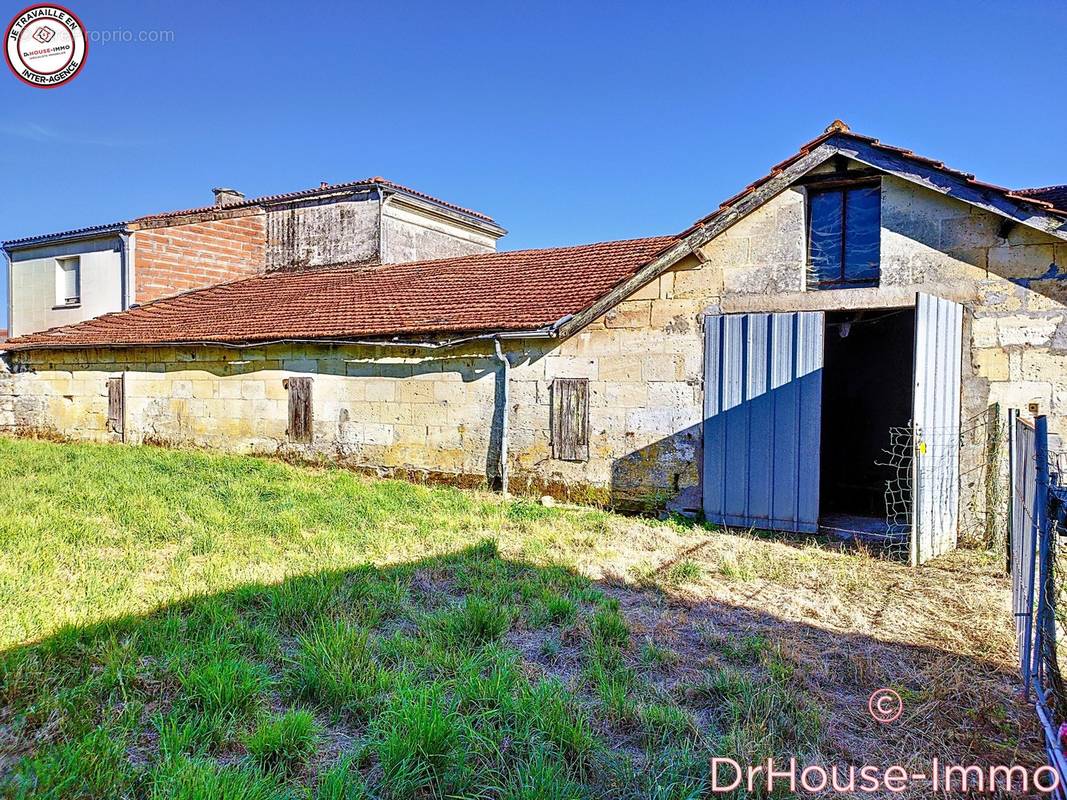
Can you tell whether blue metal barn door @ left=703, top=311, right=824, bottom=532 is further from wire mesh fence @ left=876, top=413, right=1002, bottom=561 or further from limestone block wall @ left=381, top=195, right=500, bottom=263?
limestone block wall @ left=381, top=195, right=500, bottom=263

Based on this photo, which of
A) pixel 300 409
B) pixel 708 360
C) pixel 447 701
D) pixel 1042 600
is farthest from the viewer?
pixel 300 409

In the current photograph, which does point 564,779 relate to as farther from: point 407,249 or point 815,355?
point 407,249

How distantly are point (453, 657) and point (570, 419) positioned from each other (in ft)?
17.5

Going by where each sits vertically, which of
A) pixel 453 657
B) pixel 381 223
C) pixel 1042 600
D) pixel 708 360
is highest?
pixel 381 223

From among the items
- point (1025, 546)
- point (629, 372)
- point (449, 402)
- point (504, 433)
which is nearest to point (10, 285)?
point (449, 402)

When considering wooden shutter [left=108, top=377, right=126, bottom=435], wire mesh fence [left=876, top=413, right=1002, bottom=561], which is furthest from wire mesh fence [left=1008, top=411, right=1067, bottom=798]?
wooden shutter [left=108, top=377, right=126, bottom=435]

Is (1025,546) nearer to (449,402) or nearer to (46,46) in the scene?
(449,402)

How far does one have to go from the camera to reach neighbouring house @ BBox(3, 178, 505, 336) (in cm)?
1557

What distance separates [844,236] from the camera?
7.63 metres

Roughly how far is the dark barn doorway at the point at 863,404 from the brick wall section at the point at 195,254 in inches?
558

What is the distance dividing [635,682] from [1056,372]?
6047 millimetres

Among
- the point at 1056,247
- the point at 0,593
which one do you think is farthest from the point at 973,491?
the point at 0,593
